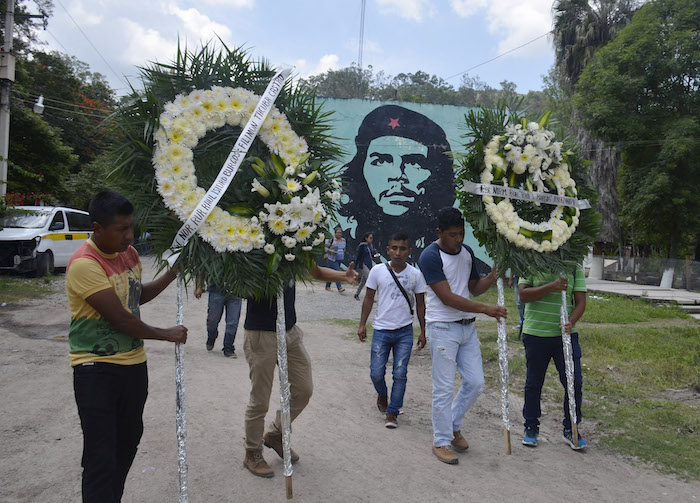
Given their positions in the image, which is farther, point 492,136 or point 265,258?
point 492,136

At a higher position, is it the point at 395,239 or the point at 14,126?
the point at 14,126

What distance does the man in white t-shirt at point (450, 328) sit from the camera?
4.57 meters

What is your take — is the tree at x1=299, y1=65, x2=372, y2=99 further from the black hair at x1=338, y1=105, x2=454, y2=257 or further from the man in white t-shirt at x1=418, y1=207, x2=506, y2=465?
the man in white t-shirt at x1=418, y1=207, x2=506, y2=465

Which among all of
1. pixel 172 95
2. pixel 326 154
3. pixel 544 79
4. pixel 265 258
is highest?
pixel 544 79

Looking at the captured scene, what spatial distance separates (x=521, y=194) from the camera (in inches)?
185

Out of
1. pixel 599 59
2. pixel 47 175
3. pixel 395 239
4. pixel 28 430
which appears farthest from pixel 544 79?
pixel 28 430

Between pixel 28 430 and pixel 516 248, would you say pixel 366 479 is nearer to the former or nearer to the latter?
pixel 516 248

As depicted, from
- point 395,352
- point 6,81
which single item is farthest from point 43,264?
point 395,352

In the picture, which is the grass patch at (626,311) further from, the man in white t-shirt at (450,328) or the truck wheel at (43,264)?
the truck wheel at (43,264)

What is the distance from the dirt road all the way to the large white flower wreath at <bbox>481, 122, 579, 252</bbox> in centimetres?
186

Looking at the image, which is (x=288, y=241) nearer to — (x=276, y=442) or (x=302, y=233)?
(x=302, y=233)

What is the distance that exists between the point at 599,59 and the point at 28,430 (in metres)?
21.7

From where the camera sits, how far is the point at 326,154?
419 centimetres

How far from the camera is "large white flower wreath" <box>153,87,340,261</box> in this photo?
3.54m
